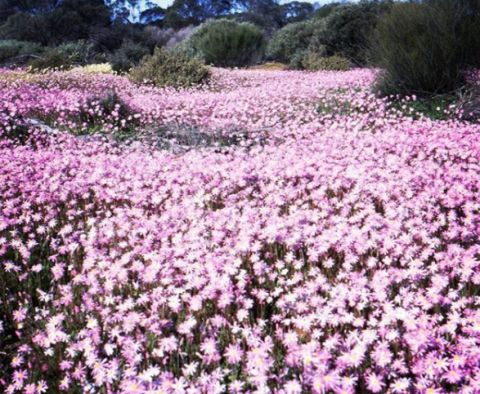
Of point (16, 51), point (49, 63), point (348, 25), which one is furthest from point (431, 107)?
point (16, 51)

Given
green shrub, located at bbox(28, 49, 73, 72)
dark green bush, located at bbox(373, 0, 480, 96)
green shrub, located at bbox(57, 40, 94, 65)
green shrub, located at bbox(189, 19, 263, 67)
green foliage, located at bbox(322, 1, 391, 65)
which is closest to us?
dark green bush, located at bbox(373, 0, 480, 96)

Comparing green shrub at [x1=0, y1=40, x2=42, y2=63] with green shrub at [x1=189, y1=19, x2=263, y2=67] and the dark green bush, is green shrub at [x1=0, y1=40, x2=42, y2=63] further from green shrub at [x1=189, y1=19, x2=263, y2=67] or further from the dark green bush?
the dark green bush

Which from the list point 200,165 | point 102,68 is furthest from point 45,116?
point 102,68

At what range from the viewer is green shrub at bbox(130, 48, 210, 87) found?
1866 cm

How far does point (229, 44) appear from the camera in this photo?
3081cm

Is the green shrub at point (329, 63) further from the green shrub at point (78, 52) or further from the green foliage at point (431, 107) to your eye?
the green shrub at point (78, 52)

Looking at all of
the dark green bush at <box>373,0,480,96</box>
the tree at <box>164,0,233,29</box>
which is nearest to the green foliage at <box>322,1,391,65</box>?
the dark green bush at <box>373,0,480,96</box>

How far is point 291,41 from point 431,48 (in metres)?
25.1

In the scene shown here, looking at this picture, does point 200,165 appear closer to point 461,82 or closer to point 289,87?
point 461,82

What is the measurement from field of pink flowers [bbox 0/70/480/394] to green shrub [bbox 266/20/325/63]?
26.5 m

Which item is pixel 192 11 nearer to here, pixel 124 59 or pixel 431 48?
pixel 124 59

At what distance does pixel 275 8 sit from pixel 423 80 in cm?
8480

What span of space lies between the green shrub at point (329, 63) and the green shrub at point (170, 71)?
7505 millimetres

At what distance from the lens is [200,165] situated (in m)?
6.42
